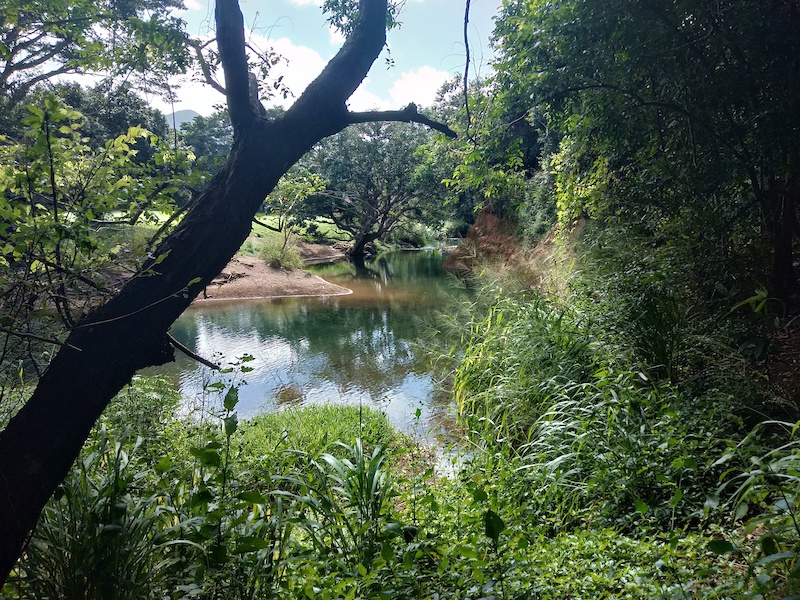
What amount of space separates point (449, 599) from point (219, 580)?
2.77 ft

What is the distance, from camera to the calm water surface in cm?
589

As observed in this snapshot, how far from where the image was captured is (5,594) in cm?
175

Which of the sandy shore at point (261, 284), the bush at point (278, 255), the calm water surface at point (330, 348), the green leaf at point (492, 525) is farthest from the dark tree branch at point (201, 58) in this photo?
the bush at point (278, 255)

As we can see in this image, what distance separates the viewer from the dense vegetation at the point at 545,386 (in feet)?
5.34

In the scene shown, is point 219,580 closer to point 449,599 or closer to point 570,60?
point 449,599

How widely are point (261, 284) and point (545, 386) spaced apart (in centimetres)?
1124

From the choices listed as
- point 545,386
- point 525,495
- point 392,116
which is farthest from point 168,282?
point 545,386

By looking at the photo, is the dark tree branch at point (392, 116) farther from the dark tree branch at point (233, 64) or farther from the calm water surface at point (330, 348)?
the calm water surface at point (330, 348)

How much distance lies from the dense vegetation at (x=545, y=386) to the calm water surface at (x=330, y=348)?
768 mm

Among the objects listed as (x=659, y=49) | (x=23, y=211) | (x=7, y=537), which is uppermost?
(x=659, y=49)

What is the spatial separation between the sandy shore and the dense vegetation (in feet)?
25.0

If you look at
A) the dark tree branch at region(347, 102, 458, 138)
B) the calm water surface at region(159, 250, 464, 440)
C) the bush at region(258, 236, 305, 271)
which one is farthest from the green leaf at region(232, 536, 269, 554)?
the bush at region(258, 236, 305, 271)

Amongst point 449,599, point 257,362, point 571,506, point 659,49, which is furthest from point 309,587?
point 257,362

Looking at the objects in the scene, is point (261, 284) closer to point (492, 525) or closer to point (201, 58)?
point (201, 58)
